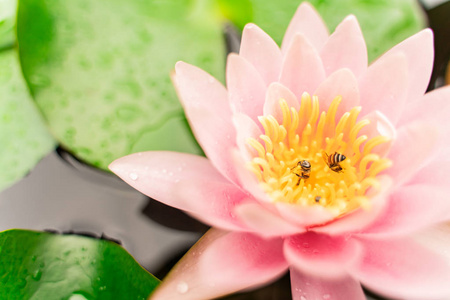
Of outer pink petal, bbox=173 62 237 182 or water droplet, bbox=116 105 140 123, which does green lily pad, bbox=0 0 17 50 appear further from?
outer pink petal, bbox=173 62 237 182

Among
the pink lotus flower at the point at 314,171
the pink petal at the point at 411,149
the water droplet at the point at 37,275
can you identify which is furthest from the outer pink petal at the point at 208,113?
the water droplet at the point at 37,275

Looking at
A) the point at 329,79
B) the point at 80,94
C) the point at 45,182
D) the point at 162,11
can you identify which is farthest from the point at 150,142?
the point at 329,79

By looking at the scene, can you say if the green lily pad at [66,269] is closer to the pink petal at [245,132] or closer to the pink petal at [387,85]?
the pink petal at [245,132]

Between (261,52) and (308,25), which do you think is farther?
(308,25)

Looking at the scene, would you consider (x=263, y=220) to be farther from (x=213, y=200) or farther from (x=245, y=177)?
(x=213, y=200)

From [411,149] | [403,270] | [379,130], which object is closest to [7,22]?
[379,130]

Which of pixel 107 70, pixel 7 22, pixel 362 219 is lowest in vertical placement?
pixel 362 219
